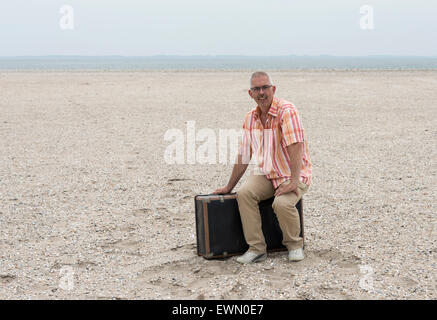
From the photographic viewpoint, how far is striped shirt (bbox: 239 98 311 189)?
4250 mm

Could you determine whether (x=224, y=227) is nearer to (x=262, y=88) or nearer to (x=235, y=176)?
(x=235, y=176)

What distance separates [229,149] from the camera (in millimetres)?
9430

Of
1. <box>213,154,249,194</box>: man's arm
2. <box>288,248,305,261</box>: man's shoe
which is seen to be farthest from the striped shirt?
<box>288,248,305,261</box>: man's shoe

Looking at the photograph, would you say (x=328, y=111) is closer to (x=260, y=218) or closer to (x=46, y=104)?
(x=46, y=104)

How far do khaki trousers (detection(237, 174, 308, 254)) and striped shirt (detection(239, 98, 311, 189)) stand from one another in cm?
11

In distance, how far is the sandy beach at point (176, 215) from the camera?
3984 mm

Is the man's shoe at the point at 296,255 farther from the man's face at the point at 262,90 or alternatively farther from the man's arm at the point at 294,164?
the man's face at the point at 262,90

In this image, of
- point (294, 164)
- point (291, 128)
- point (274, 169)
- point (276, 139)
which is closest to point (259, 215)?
point (274, 169)

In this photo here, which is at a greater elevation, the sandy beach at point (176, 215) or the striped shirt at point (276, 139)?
the striped shirt at point (276, 139)

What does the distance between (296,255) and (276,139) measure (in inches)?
38.0

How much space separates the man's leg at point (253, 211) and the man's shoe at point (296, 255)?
214 mm

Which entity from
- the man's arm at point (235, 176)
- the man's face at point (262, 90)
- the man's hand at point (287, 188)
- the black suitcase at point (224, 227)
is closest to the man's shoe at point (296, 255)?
the black suitcase at point (224, 227)
